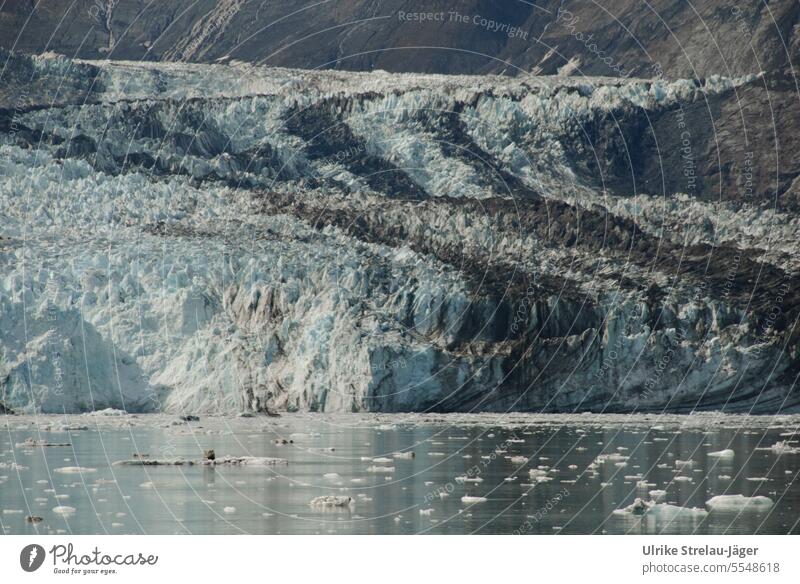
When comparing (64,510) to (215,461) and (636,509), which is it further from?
(636,509)

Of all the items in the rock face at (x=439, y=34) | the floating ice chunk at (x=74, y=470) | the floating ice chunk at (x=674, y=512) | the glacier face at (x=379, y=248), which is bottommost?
the floating ice chunk at (x=674, y=512)

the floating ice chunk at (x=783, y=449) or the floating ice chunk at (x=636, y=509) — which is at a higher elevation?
the floating ice chunk at (x=783, y=449)

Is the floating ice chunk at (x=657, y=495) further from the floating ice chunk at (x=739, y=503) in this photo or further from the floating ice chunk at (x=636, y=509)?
the floating ice chunk at (x=739, y=503)

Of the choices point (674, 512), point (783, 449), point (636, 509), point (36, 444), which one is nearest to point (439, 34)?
point (783, 449)

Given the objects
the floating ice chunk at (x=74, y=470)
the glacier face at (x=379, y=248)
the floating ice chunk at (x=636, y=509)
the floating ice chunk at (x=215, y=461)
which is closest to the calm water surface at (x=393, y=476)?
the floating ice chunk at (x=74, y=470)

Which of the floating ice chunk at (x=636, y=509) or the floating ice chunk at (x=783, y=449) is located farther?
the floating ice chunk at (x=783, y=449)

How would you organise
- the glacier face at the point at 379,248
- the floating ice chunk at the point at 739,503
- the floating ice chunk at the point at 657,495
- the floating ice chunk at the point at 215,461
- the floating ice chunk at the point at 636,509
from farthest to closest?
the glacier face at the point at 379,248
the floating ice chunk at the point at 215,461
the floating ice chunk at the point at 657,495
the floating ice chunk at the point at 739,503
the floating ice chunk at the point at 636,509

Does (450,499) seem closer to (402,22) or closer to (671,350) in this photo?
(671,350)

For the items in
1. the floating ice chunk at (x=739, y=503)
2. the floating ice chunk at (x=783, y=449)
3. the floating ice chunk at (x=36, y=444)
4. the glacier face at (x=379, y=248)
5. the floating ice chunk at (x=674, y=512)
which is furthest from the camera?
the glacier face at (x=379, y=248)
